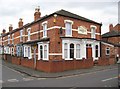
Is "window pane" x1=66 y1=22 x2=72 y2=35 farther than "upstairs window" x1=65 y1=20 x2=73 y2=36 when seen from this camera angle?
Yes

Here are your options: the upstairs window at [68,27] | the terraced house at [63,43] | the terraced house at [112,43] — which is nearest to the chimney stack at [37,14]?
the terraced house at [63,43]

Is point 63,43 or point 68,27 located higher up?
point 68,27

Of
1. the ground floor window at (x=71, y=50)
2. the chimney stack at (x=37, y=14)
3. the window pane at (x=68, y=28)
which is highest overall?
the chimney stack at (x=37, y=14)

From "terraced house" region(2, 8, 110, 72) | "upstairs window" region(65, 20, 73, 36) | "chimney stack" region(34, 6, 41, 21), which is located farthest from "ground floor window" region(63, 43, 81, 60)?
"chimney stack" region(34, 6, 41, 21)

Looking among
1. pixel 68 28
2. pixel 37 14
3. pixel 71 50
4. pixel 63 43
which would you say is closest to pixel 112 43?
pixel 71 50

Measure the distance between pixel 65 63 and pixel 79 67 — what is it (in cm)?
232

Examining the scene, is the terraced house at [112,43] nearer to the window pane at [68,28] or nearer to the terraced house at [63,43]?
the terraced house at [63,43]

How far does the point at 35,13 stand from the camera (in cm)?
3083

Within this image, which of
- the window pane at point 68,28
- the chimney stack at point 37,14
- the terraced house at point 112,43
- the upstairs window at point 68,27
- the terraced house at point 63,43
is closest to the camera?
the terraced house at point 63,43

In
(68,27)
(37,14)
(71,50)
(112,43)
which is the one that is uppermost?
(37,14)

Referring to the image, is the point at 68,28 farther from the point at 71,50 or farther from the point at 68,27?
the point at 71,50

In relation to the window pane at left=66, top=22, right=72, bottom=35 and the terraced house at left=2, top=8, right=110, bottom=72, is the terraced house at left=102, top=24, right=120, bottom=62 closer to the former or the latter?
the terraced house at left=2, top=8, right=110, bottom=72

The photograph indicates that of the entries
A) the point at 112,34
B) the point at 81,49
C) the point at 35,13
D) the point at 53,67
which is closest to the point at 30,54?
the point at 35,13

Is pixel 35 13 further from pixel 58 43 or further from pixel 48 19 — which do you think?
pixel 58 43
